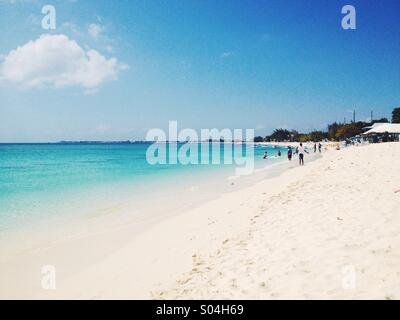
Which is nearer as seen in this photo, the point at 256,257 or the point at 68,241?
the point at 256,257

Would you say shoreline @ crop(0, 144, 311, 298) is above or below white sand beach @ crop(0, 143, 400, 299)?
below

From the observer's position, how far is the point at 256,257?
6.23 metres

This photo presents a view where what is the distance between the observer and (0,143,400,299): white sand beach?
4.91 meters

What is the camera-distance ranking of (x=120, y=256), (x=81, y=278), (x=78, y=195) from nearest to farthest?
1. (x=81, y=278)
2. (x=120, y=256)
3. (x=78, y=195)

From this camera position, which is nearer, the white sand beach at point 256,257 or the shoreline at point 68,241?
the white sand beach at point 256,257

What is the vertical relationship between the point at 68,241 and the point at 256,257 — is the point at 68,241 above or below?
below

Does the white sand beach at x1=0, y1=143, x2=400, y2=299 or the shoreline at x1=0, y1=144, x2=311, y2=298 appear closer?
the white sand beach at x1=0, y1=143, x2=400, y2=299

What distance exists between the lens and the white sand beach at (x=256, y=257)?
4906 millimetres

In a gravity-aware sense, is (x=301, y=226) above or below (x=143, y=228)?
above

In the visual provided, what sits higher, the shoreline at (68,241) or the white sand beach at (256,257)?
the white sand beach at (256,257)

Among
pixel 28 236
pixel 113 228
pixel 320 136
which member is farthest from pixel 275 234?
pixel 320 136

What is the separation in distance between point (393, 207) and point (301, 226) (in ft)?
7.89

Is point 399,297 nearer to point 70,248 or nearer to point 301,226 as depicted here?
point 301,226

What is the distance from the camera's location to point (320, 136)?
147 metres
